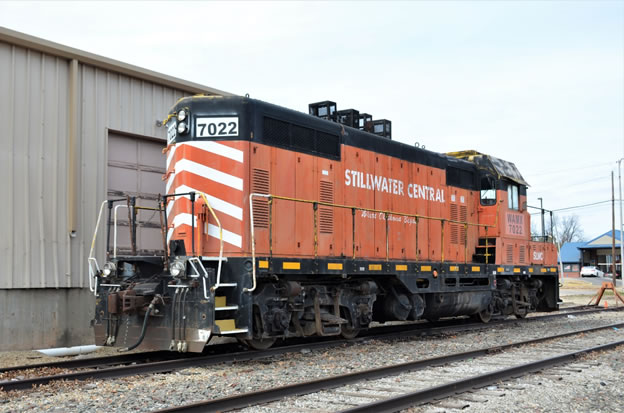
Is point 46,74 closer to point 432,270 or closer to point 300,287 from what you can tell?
point 300,287

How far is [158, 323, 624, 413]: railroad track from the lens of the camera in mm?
5750

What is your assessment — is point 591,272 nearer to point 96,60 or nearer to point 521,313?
point 521,313

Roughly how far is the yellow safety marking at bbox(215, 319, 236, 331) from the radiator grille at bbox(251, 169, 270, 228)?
159 cm

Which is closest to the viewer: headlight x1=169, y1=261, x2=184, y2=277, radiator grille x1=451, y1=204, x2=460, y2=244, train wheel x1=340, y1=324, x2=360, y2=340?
headlight x1=169, y1=261, x2=184, y2=277

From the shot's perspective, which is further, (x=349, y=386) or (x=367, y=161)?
(x=367, y=161)

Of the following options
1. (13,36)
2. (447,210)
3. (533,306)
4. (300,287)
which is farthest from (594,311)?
(13,36)

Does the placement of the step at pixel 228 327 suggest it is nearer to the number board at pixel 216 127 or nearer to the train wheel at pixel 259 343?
the train wheel at pixel 259 343

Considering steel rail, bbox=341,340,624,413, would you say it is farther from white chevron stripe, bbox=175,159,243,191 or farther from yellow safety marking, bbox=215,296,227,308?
white chevron stripe, bbox=175,159,243,191

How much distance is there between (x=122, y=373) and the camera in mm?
7422

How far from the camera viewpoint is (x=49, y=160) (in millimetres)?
11023

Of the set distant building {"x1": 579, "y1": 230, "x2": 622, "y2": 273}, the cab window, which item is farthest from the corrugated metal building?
distant building {"x1": 579, "y1": 230, "x2": 622, "y2": 273}

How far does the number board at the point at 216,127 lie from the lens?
9.12 meters

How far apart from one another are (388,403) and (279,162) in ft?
16.2

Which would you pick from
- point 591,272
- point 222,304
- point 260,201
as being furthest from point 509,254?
point 591,272
